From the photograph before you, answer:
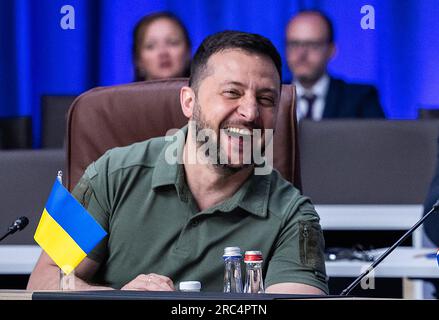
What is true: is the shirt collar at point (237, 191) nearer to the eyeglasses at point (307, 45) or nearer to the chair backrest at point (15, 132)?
the eyeglasses at point (307, 45)

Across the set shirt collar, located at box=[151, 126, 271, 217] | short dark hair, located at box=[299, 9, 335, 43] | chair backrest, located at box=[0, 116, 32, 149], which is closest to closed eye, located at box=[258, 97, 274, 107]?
shirt collar, located at box=[151, 126, 271, 217]

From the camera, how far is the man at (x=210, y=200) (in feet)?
5.95

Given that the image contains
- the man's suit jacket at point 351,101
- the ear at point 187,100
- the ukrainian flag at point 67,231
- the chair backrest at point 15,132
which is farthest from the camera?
the chair backrest at point 15,132

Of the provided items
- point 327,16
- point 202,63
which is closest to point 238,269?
point 202,63

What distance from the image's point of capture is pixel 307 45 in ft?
14.1

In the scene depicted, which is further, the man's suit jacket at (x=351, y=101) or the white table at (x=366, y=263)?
the man's suit jacket at (x=351, y=101)

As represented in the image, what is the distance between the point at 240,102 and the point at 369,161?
1.27 metres

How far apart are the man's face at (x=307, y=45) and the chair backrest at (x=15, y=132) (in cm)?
135

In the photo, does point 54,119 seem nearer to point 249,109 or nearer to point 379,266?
point 379,266

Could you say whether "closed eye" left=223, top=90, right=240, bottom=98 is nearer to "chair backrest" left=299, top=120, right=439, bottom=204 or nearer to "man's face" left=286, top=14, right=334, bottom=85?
"chair backrest" left=299, top=120, right=439, bottom=204

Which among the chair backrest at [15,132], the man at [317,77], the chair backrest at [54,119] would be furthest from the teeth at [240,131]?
the chair backrest at [15,132]

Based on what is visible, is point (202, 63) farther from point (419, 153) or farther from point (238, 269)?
point (419, 153)

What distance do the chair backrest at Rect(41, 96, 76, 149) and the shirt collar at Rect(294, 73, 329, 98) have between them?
106 cm
